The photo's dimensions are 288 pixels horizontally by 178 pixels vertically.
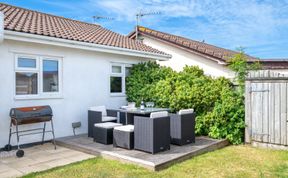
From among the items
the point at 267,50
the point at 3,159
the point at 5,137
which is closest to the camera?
the point at 3,159

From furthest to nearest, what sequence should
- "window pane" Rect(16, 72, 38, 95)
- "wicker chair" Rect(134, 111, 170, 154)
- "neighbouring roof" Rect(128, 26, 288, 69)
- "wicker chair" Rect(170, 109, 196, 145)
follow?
"neighbouring roof" Rect(128, 26, 288, 69)
"window pane" Rect(16, 72, 38, 95)
"wicker chair" Rect(170, 109, 196, 145)
"wicker chair" Rect(134, 111, 170, 154)

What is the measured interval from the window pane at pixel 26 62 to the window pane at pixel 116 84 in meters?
3.45

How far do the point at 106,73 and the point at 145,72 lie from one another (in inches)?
69.2

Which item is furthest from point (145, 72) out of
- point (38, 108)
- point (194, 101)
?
point (38, 108)

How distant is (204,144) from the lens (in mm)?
7535

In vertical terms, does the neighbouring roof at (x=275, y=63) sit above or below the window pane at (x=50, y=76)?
above

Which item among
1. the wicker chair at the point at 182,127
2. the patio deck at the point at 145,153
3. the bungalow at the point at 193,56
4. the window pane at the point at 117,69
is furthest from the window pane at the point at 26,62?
the bungalow at the point at 193,56

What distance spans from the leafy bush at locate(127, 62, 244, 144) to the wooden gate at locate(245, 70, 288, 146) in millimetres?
352

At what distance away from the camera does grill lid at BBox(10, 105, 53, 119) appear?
6914 mm

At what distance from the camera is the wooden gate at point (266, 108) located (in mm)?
7582

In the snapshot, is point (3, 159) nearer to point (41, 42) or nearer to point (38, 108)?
point (38, 108)

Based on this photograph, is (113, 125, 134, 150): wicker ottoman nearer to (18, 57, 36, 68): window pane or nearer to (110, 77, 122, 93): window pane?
(18, 57, 36, 68): window pane

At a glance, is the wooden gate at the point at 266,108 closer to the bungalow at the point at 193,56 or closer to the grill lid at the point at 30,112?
the bungalow at the point at 193,56

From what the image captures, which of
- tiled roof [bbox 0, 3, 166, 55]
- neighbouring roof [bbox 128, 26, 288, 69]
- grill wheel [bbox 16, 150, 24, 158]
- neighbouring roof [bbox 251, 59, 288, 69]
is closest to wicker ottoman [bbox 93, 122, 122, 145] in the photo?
grill wheel [bbox 16, 150, 24, 158]
